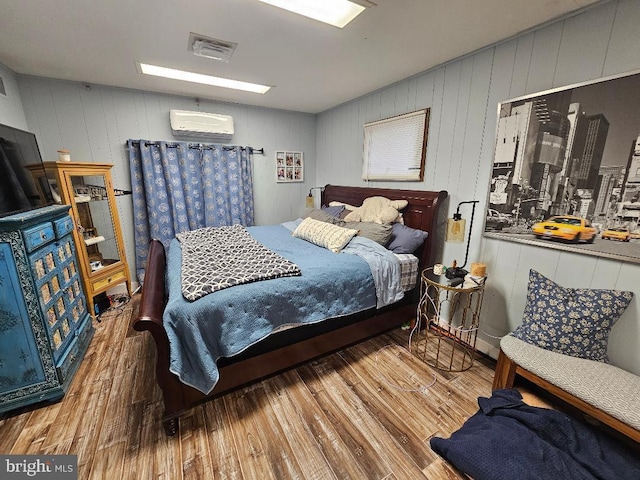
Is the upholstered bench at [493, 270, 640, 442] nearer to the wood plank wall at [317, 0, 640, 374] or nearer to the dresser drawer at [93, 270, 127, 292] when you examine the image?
the wood plank wall at [317, 0, 640, 374]

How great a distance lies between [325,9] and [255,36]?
543mm

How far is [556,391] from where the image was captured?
136 centimetres

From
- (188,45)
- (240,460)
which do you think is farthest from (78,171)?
(240,460)

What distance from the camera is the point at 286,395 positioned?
1.75 m

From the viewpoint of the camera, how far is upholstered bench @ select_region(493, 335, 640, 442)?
1.17 meters

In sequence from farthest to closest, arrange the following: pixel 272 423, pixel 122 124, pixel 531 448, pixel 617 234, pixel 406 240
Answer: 1. pixel 122 124
2. pixel 406 240
3. pixel 272 423
4. pixel 617 234
5. pixel 531 448

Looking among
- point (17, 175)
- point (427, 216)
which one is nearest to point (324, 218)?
point (427, 216)

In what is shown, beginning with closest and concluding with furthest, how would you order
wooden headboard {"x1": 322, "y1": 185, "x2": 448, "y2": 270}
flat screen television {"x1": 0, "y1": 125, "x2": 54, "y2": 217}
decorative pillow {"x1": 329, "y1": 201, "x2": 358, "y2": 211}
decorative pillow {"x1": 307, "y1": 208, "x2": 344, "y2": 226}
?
1. flat screen television {"x1": 0, "y1": 125, "x2": 54, "y2": 217}
2. wooden headboard {"x1": 322, "y1": 185, "x2": 448, "y2": 270}
3. decorative pillow {"x1": 307, "y1": 208, "x2": 344, "y2": 226}
4. decorative pillow {"x1": 329, "y1": 201, "x2": 358, "y2": 211}

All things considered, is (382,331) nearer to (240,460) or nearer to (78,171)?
(240,460)

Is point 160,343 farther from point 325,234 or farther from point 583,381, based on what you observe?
point 583,381

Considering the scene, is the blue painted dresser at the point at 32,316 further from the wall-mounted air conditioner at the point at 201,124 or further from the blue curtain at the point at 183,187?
the wall-mounted air conditioner at the point at 201,124

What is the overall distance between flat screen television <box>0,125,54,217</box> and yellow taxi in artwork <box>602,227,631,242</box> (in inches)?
139

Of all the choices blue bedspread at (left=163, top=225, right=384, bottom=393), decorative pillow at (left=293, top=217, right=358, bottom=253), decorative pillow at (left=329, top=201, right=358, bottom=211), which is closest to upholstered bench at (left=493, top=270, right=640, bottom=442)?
blue bedspread at (left=163, top=225, right=384, bottom=393)

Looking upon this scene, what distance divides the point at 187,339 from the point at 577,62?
8.94ft
